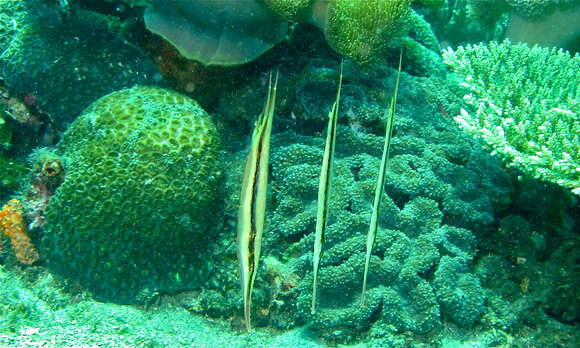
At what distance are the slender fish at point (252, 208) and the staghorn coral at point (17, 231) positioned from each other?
11.7 ft

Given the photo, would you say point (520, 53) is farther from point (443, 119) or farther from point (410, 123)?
point (410, 123)

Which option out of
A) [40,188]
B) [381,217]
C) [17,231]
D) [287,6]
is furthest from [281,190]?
[17,231]

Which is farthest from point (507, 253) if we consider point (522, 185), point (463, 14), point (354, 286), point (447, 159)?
point (463, 14)

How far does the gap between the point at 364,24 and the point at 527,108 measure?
80.1 inches

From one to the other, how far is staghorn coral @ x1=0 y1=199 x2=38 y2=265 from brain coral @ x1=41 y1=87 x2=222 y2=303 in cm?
25

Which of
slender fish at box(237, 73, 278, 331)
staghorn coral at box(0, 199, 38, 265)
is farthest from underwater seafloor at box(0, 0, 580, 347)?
slender fish at box(237, 73, 278, 331)

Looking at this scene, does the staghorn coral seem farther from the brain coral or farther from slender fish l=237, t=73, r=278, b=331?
slender fish l=237, t=73, r=278, b=331

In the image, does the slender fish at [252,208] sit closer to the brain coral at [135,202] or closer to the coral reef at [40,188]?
the brain coral at [135,202]

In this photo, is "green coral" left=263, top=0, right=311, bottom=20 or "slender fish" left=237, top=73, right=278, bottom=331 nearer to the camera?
"slender fish" left=237, top=73, right=278, bottom=331

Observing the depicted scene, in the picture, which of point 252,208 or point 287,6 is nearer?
point 252,208

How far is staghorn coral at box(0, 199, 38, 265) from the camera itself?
13.4 feet

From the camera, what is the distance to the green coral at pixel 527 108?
342 cm

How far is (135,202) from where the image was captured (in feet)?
12.3

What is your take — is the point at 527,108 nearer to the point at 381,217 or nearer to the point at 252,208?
the point at 381,217
